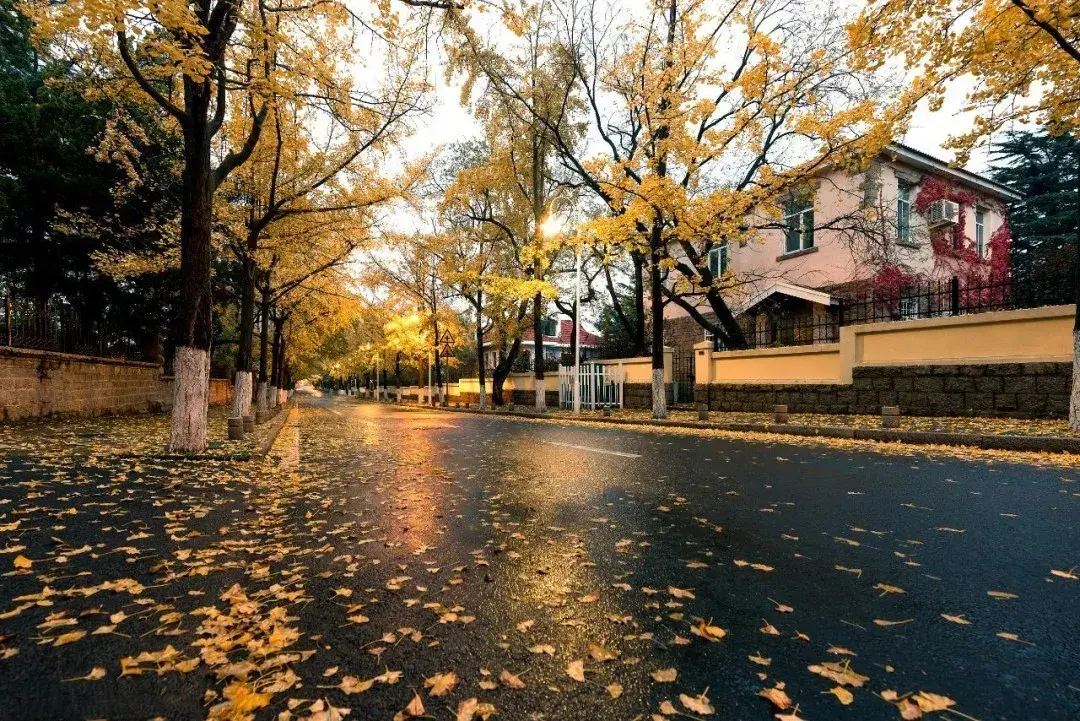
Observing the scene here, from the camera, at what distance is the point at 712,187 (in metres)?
18.4

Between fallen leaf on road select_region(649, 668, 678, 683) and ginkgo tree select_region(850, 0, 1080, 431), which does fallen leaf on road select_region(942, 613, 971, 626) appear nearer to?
fallen leaf on road select_region(649, 668, 678, 683)

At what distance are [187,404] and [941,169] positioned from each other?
1023 inches

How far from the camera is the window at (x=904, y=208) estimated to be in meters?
19.8

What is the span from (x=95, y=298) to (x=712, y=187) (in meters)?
22.2

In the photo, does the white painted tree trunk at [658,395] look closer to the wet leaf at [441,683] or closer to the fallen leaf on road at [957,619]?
the fallen leaf on road at [957,619]

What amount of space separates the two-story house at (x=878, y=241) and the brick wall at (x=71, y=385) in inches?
739

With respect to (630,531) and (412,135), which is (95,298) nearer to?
(412,135)

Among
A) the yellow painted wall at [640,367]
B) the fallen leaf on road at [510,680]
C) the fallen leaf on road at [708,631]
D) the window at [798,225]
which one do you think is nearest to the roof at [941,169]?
the window at [798,225]

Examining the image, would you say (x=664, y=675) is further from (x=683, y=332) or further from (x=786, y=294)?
(x=683, y=332)

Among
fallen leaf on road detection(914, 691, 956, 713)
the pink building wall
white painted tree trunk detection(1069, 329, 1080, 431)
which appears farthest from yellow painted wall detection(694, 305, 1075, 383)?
fallen leaf on road detection(914, 691, 956, 713)

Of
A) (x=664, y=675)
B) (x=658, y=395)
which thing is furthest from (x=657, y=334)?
(x=664, y=675)

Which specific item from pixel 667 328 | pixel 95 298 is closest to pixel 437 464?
pixel 95 298

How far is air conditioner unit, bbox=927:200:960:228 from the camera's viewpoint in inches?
772

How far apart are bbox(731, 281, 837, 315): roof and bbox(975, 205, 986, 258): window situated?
27.2 ft
